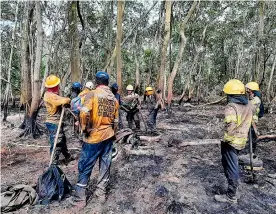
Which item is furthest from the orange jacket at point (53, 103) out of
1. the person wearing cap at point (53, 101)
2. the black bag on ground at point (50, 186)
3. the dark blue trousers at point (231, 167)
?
the dark blue trousers at point (231, 167)

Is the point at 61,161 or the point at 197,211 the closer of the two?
the point at 197,211

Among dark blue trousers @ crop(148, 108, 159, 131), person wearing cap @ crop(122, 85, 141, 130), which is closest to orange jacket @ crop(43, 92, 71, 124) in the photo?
person wearing cap @ crop(122, 85, 141, 130)

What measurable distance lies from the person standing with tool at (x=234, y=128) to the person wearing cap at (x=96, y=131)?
1.80 metres

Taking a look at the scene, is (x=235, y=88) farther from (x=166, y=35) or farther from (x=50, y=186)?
(x=166, y=35)

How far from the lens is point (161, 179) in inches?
199

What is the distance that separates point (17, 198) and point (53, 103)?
1.79 meters

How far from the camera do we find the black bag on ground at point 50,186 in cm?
389

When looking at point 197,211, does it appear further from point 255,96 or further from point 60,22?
point 60,22

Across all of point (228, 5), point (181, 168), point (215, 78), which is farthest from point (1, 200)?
point (215, 78)

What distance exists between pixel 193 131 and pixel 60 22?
1364cm

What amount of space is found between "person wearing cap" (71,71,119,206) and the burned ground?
1.03 ft

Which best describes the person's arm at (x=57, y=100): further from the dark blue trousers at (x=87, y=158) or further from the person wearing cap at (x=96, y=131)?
the dark blue trousers at (x=87, y=158)

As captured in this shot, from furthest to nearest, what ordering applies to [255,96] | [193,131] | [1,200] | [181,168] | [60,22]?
[60,22], [193,131], [255,96], [181,168], [1,200]

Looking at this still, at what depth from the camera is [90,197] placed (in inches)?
165
